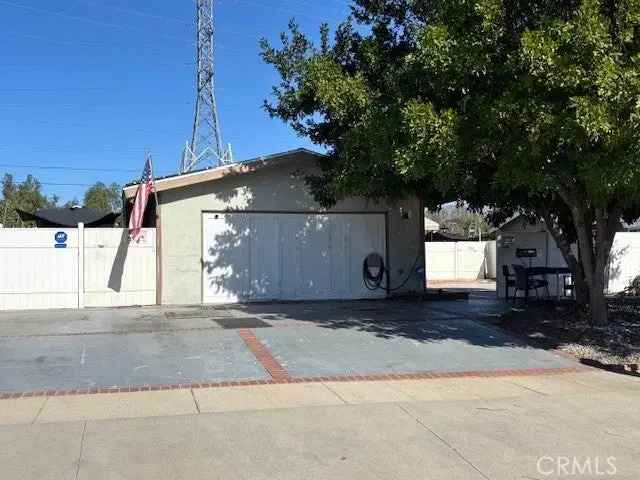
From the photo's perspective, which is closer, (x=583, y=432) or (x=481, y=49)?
(x=583, y=432)

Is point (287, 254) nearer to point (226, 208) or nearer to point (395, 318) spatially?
point (226, 208)

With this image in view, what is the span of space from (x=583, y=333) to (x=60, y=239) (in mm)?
10676

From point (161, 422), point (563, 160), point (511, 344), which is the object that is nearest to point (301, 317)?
point (511, 344)

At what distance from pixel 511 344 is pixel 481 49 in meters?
4.80

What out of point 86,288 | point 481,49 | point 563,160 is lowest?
point 86,288

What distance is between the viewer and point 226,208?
15875 millimetres

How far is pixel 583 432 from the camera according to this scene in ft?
20.3

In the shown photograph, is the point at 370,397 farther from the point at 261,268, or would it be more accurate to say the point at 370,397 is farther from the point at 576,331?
the point at 261,268

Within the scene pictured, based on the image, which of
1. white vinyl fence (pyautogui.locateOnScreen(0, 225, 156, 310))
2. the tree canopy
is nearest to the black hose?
white vinyl fence (pyautogui.locateOnScreen(0, 225, 156, 310))

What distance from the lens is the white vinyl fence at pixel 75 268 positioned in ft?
46.2

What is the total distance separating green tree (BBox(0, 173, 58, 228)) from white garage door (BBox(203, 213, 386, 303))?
31.0m

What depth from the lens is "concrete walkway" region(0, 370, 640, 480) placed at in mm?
5121

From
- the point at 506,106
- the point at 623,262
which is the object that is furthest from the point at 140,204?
the point at 623,262

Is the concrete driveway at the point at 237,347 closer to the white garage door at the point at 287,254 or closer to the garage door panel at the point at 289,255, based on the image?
the white garage door at the point at 287,254
